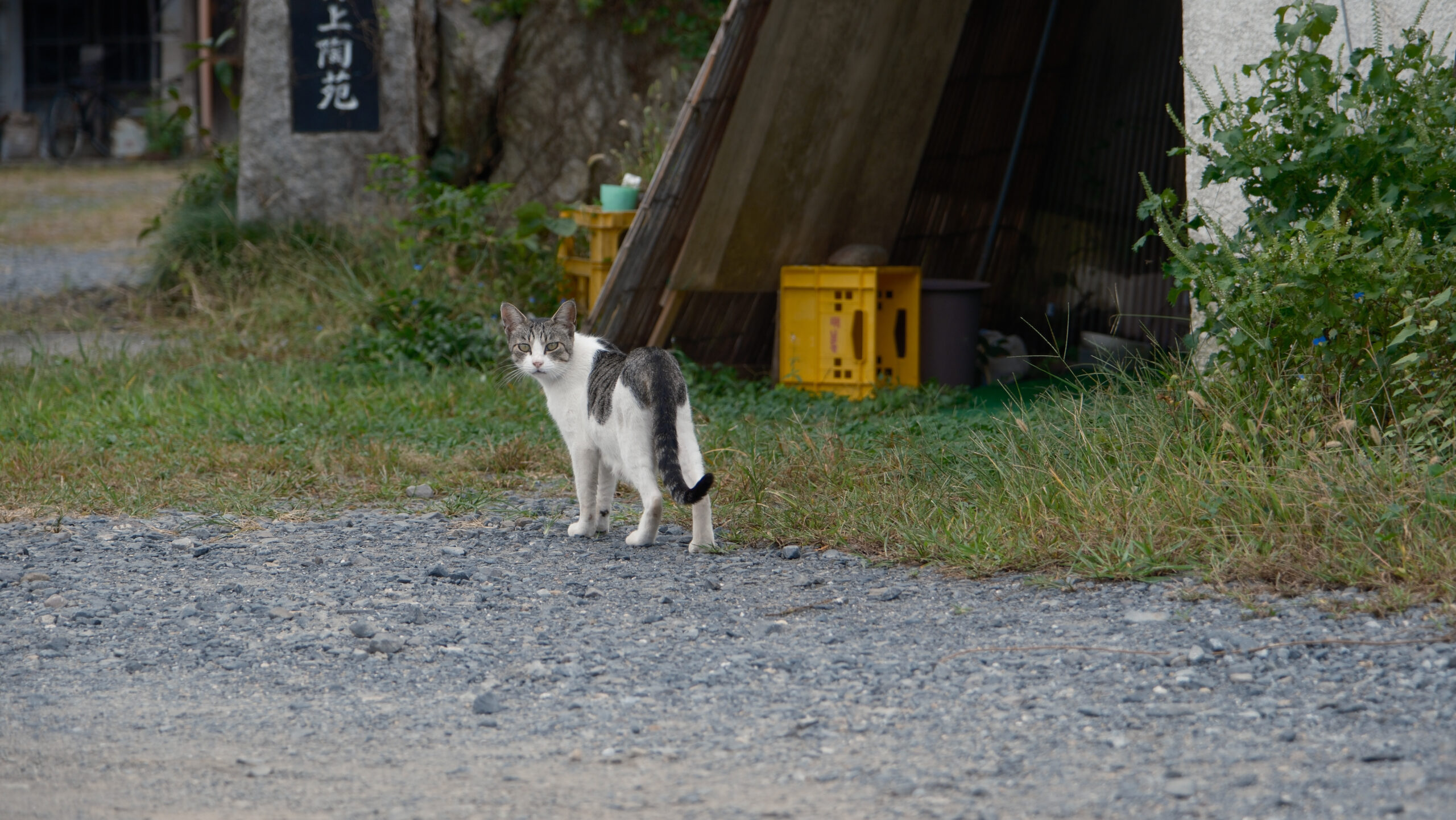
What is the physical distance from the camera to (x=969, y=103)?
6.75 m

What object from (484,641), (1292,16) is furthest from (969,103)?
(484,641)

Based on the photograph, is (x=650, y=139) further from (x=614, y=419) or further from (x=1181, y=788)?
(x=1181, y=788)

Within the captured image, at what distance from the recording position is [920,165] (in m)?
6.66

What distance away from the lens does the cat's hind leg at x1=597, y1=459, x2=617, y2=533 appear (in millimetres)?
3988

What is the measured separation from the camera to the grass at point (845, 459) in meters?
3.21

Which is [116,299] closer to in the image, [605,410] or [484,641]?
[605,410]

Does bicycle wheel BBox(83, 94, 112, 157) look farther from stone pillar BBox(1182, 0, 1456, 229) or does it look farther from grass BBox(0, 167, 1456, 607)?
stone pillar BBox(1182, 0, 1456, 229)

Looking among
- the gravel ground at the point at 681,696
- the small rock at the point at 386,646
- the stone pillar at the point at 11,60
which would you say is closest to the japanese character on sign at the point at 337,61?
the gravel ground at the point at 681,696

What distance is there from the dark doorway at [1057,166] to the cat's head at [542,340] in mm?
3041

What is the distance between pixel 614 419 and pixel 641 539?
374 millimetres

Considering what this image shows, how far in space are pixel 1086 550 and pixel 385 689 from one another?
1757 millimetres

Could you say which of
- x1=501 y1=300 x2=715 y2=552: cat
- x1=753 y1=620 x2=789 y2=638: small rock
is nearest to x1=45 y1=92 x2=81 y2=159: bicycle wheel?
x1=501 y1=300 x2=715 y2=552: cat

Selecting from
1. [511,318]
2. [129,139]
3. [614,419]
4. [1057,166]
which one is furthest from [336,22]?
[129,139]

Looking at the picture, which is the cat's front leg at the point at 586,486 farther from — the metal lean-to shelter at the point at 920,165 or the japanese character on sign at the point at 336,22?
the japanese character on sign at the point at 336,22
